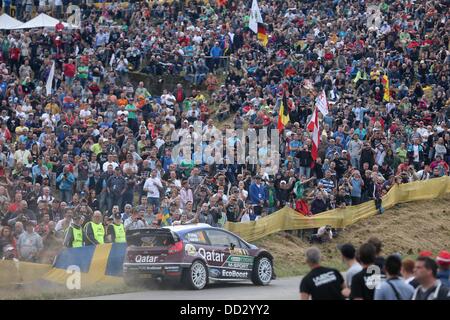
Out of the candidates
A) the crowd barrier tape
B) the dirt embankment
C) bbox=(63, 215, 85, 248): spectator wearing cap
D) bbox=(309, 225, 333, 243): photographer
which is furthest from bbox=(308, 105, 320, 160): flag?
bbox=(63, 215, 85, 248): spectator wearing cap

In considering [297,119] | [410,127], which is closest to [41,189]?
[297,119]

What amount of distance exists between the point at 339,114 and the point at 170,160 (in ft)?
22.9

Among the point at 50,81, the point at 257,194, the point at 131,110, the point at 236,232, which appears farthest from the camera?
the point at 50,81

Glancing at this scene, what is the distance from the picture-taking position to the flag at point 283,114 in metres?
32.8

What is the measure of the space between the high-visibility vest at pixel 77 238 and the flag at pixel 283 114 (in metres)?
10.6

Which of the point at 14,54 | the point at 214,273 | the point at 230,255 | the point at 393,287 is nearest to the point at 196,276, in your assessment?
the point at 214,273

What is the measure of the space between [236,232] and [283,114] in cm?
712

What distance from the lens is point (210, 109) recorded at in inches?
1496

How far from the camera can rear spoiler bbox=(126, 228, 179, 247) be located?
2217cm

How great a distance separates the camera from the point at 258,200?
94.5 feet

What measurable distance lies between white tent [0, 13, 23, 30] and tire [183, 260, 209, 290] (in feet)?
69.1

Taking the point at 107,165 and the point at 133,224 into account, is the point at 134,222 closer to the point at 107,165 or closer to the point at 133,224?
the point at 133,224

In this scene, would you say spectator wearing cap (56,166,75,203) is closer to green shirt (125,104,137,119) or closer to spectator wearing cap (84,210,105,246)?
spectator wearing cap (84,210,105,246)

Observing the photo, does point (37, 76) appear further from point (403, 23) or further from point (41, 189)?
point (403, 23)
